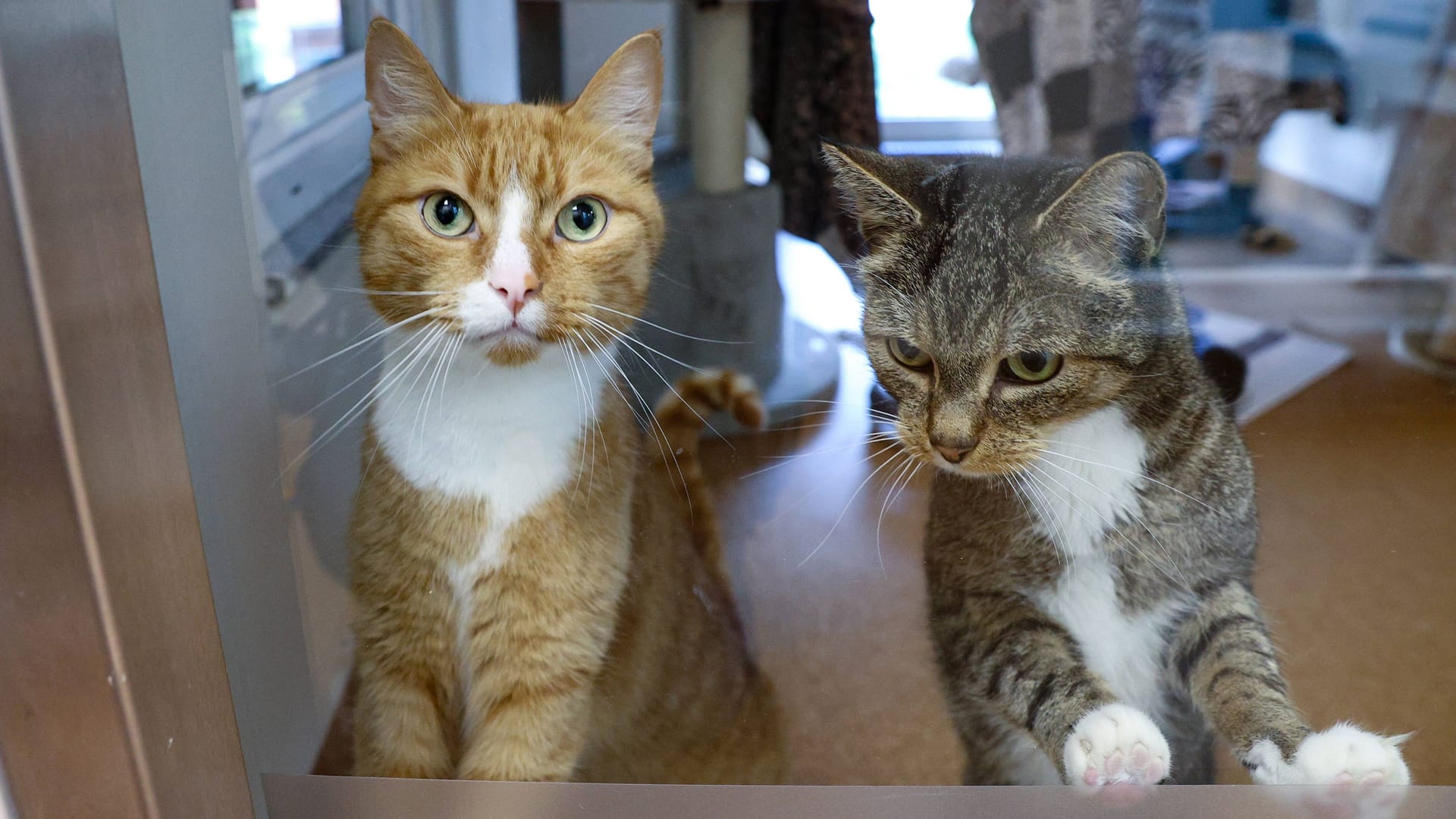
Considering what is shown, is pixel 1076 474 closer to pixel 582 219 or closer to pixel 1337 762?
pixel 1337 762

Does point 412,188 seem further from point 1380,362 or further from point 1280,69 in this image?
point 1380,362

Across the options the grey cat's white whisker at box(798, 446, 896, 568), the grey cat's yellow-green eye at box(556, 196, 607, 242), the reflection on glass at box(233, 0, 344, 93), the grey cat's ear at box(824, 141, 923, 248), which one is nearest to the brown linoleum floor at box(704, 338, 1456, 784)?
the grey cat's white whisker at box(798, 446, 896, 568)

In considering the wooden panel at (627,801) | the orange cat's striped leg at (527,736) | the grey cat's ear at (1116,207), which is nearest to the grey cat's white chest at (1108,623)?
the wooden panel at (627,801)

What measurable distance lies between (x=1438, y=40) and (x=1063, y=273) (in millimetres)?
362

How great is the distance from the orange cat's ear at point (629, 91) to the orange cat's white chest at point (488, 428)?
0.18 meters

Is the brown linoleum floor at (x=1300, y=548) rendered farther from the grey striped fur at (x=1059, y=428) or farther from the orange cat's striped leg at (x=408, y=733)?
the orange cat's striped leg at (x=408, y=733)

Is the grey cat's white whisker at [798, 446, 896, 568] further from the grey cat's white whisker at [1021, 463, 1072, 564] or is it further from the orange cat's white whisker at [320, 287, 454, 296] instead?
the orange cat's white whisker at [320, 287, 454, 296]

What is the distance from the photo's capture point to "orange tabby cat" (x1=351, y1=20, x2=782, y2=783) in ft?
2.31

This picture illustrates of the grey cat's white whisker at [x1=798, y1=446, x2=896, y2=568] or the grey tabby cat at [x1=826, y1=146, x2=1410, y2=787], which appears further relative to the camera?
the grey cat's white whisker at [x1=798, y1=446, x2=896, y2=568]

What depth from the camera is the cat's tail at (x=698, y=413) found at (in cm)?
84

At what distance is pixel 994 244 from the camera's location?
688 mm

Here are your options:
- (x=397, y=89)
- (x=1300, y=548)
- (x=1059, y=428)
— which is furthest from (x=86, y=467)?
(x=1300, y=548)

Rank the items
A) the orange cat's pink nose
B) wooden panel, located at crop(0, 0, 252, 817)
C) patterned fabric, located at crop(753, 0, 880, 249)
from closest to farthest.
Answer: wooden panel, located at crop(0, 0, 252, 817)
the orange cat's pink nose
patterned fabric, located at crop(753, 0, 880, 249)

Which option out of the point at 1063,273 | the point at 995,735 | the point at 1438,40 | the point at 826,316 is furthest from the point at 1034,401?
the point at 1438,40
